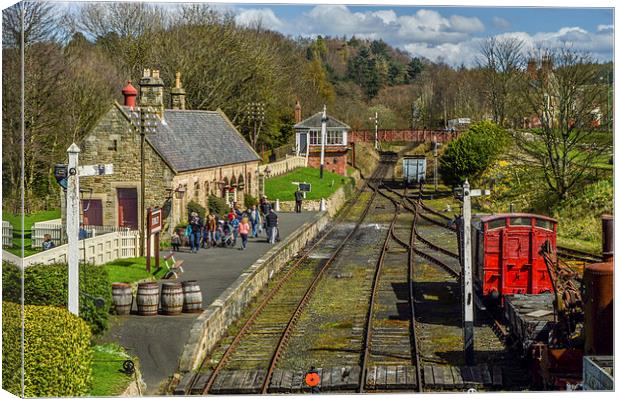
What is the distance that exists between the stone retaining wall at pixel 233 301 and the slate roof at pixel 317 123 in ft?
21.3

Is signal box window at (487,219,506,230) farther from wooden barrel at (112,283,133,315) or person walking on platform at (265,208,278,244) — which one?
person walking on platform at (265,208,278,244)

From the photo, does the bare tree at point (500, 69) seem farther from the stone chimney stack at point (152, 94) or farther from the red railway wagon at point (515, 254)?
the stone chimney stack at point (152, 94)

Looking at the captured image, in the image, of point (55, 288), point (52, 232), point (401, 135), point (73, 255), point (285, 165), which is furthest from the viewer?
point (285, 165)

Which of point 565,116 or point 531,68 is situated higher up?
point 531,68

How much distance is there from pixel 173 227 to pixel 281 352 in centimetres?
1329

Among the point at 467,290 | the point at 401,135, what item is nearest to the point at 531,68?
the point at 467,290

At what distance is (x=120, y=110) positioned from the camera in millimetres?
33344

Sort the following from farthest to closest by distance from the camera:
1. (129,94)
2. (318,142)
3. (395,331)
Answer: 1. (318,142)
2. (129,94)
3. (395,331)

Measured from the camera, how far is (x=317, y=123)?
46750 millimetres

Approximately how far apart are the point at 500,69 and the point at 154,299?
40.5ft

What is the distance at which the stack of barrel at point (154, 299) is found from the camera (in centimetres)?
2164

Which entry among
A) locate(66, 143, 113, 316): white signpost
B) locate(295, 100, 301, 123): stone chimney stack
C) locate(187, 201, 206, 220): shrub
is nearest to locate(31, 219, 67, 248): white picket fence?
locate(187, 201, 206, 220): shrub

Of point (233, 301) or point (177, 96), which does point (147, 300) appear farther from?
point (177, 96)

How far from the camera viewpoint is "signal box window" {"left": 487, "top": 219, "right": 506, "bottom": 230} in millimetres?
23609
